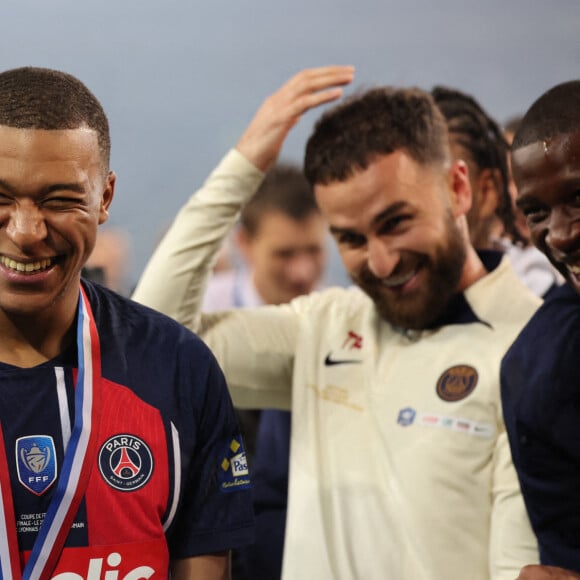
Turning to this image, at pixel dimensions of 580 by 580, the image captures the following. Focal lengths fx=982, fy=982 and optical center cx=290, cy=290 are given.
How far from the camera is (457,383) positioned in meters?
1.81

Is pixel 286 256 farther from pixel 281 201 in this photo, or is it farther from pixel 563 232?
pixel 563 232

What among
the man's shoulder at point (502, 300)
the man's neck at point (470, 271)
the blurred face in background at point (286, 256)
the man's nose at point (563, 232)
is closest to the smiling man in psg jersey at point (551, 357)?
the man's nose at point (563, 232)

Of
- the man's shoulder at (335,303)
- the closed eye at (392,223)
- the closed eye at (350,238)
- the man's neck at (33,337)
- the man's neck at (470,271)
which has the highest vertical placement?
the closed eye at (392,223)

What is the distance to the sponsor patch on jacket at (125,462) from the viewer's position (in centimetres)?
131

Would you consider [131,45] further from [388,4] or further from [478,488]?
[478,488]

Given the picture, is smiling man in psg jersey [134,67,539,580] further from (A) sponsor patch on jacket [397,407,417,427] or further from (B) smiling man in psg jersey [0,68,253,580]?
(B) smiling man in psg jersey [0,68,253,580]

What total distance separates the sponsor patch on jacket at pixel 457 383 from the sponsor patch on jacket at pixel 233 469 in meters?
0.50

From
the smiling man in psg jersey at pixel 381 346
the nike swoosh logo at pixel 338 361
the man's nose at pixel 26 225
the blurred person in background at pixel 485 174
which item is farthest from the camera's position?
the blurred person in background at pixel 485 174

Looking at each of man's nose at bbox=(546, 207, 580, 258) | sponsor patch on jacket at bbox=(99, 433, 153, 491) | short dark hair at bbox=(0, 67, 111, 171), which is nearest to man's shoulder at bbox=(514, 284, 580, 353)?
man's nose at bbox=(546, 207, 580, 258)

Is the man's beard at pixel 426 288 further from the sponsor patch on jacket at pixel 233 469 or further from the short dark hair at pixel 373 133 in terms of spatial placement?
the sponsor patch on jacket at pixel 233 469

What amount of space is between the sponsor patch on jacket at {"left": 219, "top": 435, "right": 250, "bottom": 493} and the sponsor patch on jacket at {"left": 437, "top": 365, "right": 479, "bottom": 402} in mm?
502

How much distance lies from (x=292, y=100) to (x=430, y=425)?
707 mm

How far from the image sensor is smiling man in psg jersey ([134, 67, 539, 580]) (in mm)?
1741

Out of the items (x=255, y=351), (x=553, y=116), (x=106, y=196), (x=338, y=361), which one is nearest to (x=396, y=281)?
(x=338, y=361)
